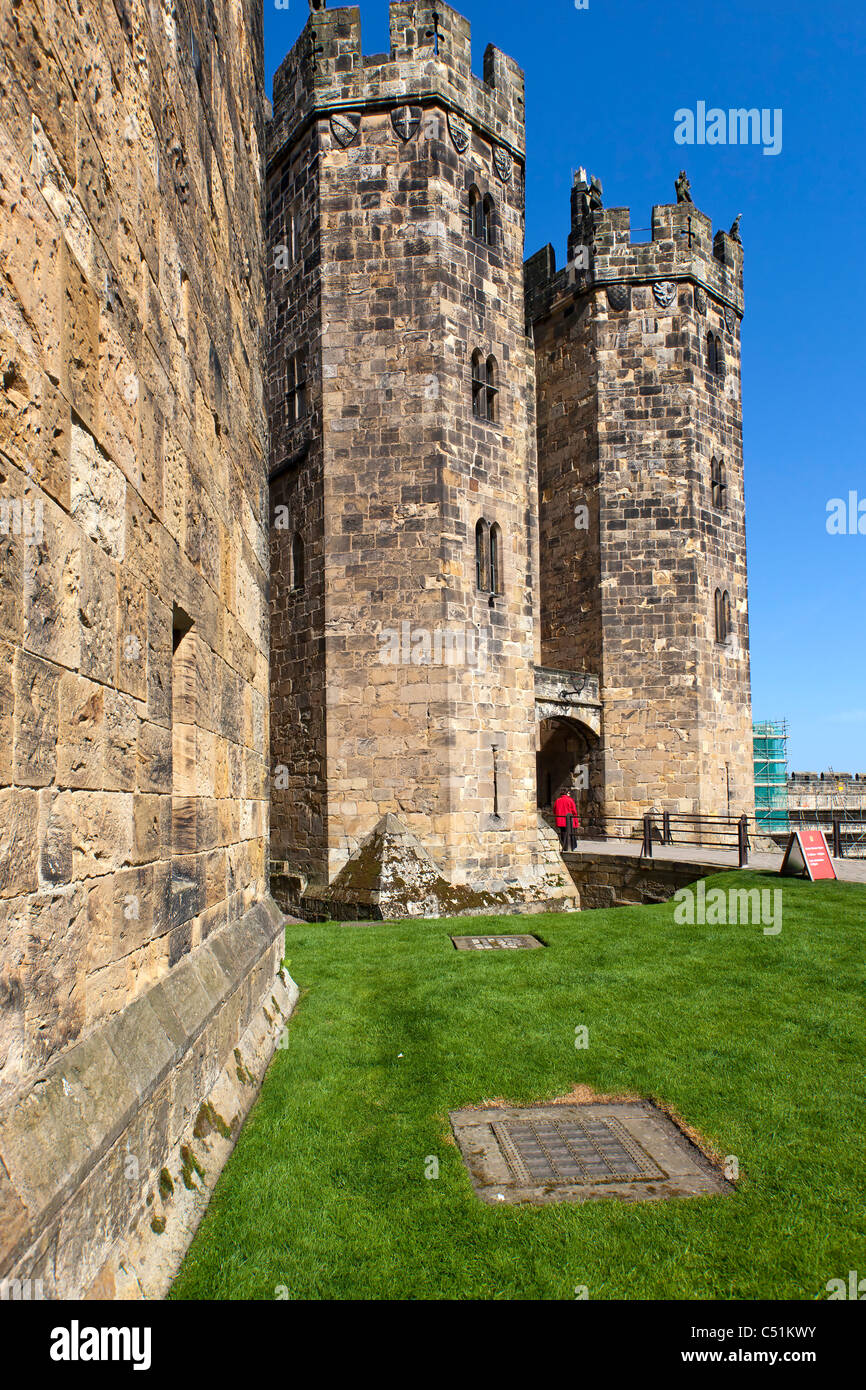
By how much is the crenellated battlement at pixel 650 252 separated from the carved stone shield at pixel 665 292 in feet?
0.19

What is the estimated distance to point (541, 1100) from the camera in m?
4.74

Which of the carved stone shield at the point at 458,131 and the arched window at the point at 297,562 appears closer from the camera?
the carved stone shield at the point at 458,131

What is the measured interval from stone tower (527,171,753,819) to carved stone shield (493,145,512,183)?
572 centimetres

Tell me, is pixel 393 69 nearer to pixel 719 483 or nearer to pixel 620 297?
pixel 620 297

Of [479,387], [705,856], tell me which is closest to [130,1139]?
[479,387]

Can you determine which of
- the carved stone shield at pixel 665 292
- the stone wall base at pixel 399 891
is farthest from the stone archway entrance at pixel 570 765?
the carved stone shield at pixel 665 292

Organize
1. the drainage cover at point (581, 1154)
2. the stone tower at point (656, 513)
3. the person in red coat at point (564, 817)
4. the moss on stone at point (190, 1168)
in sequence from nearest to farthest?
the moss on stone at point (190, 1168), the drainage cover at point (581, 1154), the person in red coat at point (564, 817), the stone tower at point (656, 513)

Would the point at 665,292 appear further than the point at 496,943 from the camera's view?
Yes

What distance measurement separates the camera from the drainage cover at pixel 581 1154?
378 cm

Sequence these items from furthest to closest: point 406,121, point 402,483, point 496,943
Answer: point 406,121 < point 402,483 < point 496,943

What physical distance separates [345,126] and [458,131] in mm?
1824

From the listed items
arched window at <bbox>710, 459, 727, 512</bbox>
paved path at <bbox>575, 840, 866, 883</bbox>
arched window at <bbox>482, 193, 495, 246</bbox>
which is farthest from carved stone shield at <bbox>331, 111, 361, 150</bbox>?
paved path at <bbox>575, 840, 866, 883</bbox>

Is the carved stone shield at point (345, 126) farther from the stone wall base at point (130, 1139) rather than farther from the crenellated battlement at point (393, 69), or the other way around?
the stone wall base at point (130, 1139)

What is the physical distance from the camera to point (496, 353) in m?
14.6
